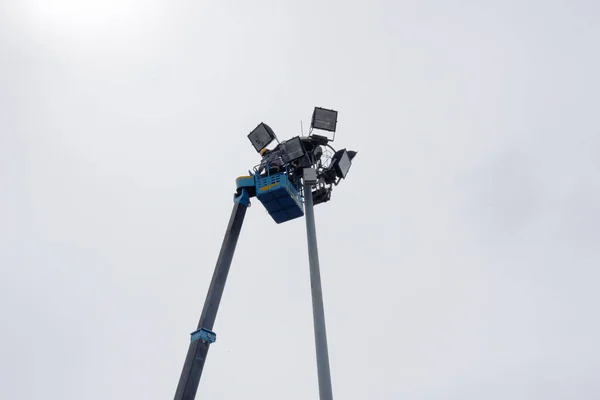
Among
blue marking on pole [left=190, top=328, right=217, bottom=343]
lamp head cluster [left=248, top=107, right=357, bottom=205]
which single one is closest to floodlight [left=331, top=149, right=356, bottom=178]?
lamp head cluster [left=248, top=107, right=357, bottom=205]

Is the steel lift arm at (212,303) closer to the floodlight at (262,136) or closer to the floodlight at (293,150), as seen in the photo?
the floodlight at (262,136)

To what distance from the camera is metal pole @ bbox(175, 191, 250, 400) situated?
2880 centimetres

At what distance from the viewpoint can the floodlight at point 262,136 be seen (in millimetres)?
37625

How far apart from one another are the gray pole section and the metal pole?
6487 millimetres

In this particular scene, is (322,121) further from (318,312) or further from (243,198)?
(318,312)

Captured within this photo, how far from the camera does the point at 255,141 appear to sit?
37906 mm

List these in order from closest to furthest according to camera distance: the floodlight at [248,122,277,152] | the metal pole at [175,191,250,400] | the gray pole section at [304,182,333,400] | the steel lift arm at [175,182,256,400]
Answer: the gray pole section at [304,182,333,400] < the metal pole at [175,191,250,400] < the steel lift arm at [175,182,256,400] < the floodlight at [248,122,277,152]

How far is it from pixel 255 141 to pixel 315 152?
405 cm

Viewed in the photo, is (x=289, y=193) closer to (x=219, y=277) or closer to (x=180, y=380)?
(x=219, y=277)

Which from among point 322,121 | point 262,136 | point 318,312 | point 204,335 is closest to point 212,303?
point 204,335

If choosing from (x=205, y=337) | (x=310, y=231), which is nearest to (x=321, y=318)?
(x=310, y=231)

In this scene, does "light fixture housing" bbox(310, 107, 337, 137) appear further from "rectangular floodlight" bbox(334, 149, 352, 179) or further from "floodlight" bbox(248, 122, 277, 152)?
"floodlight" bbox(248, 122, 277, 152)

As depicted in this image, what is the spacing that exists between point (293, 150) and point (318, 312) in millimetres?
12461

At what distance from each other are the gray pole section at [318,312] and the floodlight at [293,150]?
4951mm
